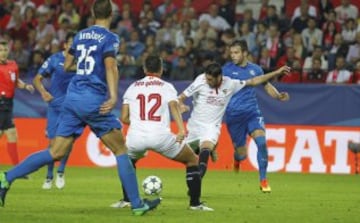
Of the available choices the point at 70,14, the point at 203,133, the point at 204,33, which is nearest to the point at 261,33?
the point at 204,33

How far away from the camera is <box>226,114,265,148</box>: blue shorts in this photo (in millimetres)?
16516

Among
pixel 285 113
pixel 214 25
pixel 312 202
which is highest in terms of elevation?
pixel 214 25

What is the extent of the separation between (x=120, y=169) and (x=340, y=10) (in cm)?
1498

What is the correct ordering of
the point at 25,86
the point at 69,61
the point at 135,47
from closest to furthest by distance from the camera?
the point at 69,61 < the point at 25,86 < the point at 135,47

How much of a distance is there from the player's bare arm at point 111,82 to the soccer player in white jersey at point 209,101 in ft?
13.0

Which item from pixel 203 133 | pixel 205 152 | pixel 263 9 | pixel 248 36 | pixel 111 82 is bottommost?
pixel 205 152

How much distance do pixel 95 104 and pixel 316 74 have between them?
12.2 metres

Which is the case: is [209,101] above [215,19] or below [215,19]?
below

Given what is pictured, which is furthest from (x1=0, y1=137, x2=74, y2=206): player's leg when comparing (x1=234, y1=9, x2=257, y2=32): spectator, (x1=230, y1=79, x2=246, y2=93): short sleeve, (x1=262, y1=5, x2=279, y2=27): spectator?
(x1=234, y1=9, x2=257, y2=32): spectator

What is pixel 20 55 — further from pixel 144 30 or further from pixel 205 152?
pixel 205 152

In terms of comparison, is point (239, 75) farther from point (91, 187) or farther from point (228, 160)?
point (228, 160)

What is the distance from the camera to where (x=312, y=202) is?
1391 cm

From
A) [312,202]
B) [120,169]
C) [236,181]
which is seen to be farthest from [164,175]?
[120,169]

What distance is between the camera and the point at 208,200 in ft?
46.1
